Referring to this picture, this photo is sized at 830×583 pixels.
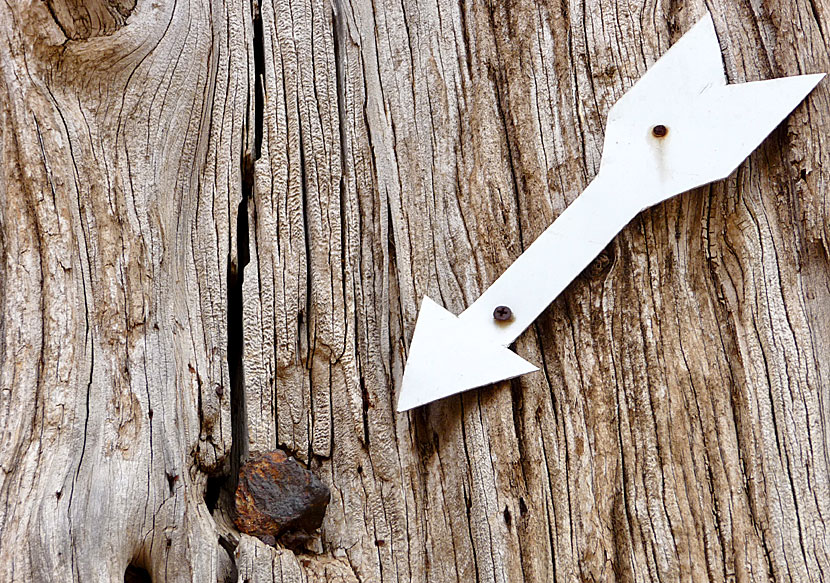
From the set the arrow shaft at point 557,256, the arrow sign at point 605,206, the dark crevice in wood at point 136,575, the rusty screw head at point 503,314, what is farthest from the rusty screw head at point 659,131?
the dark crevice in wood at point 136,575

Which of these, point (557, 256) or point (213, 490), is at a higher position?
point (557, 256)

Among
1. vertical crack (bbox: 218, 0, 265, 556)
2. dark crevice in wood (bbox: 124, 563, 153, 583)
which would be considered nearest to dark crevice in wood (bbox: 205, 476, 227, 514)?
vertical crack (bbox: 218, 0, 265, 556)

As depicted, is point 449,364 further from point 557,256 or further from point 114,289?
point 114,289

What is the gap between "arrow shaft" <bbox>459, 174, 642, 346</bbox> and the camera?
1155 mm

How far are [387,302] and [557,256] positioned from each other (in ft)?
1.03

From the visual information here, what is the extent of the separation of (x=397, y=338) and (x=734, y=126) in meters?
0.67

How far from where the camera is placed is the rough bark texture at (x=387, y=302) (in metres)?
1.09

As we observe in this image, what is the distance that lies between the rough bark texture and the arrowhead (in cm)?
7

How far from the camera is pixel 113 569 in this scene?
1031 mm

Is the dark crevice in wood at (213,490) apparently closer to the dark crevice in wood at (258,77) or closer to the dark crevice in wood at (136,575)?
the dark crevice in wood at (136,575)

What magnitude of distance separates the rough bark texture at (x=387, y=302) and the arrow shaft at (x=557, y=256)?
0.06m

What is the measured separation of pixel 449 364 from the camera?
1147mm

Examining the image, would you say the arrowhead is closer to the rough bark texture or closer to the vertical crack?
the rough bark texture

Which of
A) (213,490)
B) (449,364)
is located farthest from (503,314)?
(213,490)
